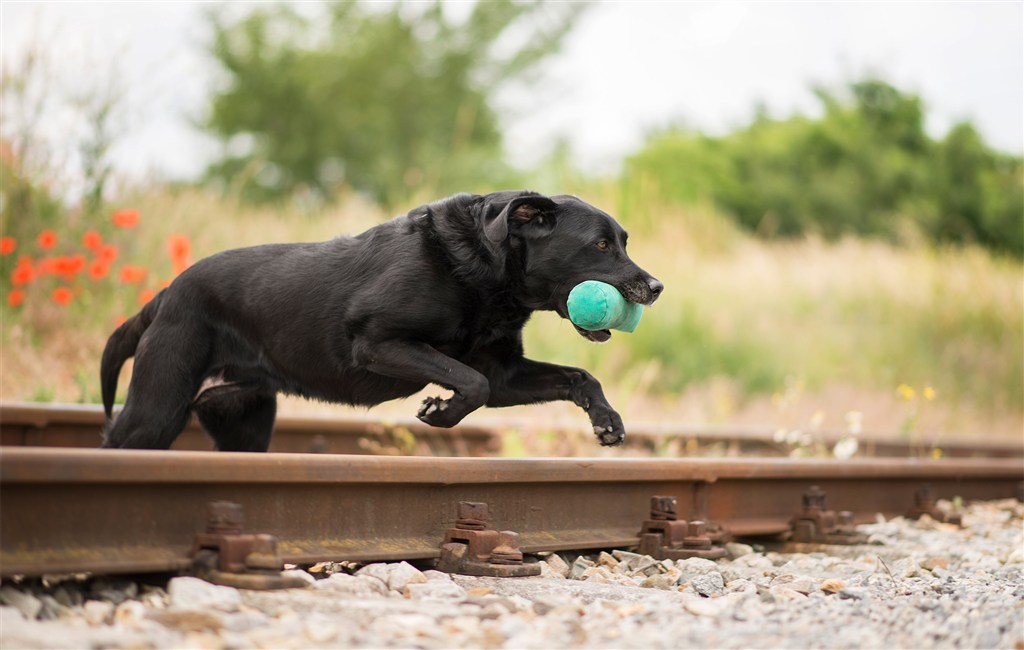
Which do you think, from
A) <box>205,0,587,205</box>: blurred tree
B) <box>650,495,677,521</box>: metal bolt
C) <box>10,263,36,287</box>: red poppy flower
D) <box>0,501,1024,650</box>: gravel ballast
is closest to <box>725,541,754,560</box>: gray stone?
<box>650,495,677,521</box>: metal bolt

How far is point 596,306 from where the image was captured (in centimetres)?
488

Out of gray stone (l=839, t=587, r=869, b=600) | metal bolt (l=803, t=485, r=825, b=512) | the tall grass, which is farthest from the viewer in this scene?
the tall grass

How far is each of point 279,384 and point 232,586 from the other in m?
1.69

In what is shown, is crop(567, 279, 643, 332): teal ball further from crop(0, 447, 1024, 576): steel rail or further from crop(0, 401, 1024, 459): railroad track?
crop(0, 401, 1024, 459): railroad track

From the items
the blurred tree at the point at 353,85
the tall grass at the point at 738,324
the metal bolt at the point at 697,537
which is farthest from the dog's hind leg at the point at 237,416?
the blurred tree at the point at 353,85

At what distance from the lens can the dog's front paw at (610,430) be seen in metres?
5.02

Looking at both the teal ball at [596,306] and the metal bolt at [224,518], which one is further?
the teal ball at [596,306]

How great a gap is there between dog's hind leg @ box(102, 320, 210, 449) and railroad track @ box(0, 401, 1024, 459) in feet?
4.79

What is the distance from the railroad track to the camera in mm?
6176

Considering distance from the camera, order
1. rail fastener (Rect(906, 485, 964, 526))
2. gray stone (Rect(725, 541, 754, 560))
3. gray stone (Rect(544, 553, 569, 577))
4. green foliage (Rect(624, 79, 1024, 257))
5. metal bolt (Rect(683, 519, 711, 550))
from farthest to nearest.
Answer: green foliage (Rect(624, 79, 1024, 257))
rail fastener (Rect(906, 485, 964, 526))
gray stone (Rect(725, 541, 754, 560))
metal bolt (Rect(683, 519, 711, 550))
gray stone (Rect(544, 553, 569, 577))

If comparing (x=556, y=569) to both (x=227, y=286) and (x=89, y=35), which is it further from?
(x=89, y=35)

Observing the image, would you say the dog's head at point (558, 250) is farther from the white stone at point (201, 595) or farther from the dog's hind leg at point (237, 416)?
the white stone at point (201, 595)

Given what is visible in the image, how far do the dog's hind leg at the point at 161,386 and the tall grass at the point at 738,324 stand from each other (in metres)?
2.97

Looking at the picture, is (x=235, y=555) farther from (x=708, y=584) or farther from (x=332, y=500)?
(x=708, y=584)
